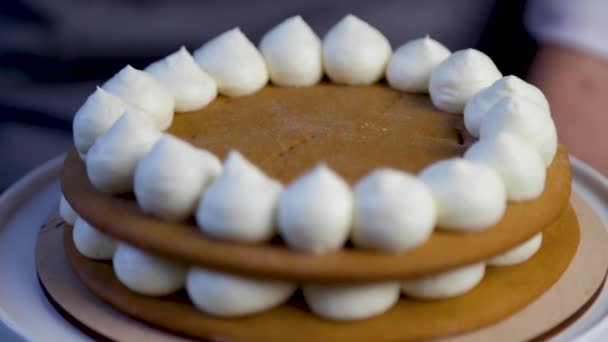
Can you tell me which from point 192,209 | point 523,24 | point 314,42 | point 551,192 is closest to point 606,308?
point 551,192

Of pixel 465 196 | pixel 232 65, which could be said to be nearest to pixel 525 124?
pixel 465 196

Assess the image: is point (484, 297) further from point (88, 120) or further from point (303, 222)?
point (88, 120)

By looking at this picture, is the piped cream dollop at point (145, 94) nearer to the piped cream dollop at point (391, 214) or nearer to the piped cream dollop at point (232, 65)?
the piped cream dollop at point (232, 65)

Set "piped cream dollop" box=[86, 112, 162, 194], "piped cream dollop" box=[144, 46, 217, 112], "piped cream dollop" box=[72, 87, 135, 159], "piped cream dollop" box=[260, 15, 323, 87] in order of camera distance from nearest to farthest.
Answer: "piped cream dollop" box=[86, 112, 162, 194], "piped cream dollop" box=[72, 87, 135, 159], "piped cream dollop" box=[144, 46, 217, 112], "piped cream dollop" box=[260, 15, 323, 87]

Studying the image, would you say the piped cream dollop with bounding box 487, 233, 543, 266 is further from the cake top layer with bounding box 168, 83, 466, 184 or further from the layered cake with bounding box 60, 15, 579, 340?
the cake top layer with bounding box 168, 83, 466, 184

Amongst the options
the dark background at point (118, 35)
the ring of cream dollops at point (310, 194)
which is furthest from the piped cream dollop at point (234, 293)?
the dark background at point (118, 35)

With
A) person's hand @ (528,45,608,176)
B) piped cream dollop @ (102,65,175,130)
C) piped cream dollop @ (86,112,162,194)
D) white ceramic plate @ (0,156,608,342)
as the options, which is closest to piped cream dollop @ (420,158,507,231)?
white ceramic plate @ (0,156,608,342)
